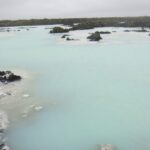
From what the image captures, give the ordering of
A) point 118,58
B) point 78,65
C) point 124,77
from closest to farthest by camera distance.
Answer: point 124,77, point 78,65, point 118,58

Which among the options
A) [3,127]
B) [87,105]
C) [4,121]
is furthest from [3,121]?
[87,105]

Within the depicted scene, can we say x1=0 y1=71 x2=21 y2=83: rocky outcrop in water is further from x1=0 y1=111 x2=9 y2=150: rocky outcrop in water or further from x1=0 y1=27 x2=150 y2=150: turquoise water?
x1=0 y1=111 x2=9 y2=150: rocky outcrop in water

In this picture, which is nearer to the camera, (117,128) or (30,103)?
(117,128)

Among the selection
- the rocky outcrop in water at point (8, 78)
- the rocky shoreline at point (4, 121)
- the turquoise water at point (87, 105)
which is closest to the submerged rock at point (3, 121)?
the rocky shoreline at point (4, 121)

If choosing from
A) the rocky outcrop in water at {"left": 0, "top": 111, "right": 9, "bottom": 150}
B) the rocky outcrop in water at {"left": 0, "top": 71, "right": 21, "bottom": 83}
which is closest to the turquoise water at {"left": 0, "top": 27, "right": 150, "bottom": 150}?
the rocky outcrop in water at {"left": 0, "top": 111, "right": 9, "bottom": 150}

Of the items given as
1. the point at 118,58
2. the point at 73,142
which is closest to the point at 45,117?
the point at 73,142

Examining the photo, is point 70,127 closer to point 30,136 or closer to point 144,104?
point 30,136

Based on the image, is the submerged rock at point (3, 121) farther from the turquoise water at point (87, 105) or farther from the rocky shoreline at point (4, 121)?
the turquoise water at point (87, 105)

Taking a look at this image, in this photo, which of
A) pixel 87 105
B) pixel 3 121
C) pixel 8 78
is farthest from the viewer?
pixel 8 78

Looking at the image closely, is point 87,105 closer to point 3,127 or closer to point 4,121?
point 4,121
